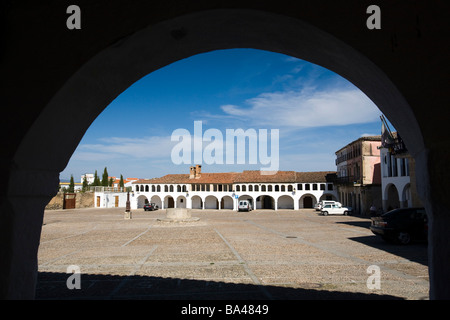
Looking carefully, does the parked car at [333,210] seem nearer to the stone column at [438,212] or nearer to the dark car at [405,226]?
the dark car at [405,226]

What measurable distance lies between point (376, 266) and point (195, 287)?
515 centimetres

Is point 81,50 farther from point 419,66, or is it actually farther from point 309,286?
point 309,286

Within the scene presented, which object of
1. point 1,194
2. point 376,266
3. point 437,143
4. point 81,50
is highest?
point 81,50

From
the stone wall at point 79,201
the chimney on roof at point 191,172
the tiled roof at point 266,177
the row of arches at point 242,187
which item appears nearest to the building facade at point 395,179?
the row of arches at point 242,187

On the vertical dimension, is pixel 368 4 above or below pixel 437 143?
above

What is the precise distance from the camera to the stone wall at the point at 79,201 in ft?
140

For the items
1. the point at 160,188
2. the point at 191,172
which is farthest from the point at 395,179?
the point at 160,188

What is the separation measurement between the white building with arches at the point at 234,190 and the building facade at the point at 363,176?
19.4 feet

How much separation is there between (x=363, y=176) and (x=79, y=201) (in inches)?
1578

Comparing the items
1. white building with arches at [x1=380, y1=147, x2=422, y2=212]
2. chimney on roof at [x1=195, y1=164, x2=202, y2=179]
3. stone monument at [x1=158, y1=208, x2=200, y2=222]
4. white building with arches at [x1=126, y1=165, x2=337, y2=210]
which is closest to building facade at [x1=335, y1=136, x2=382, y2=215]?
white building with arches at [x1=380, y1=147, x2=422, y2=212]
